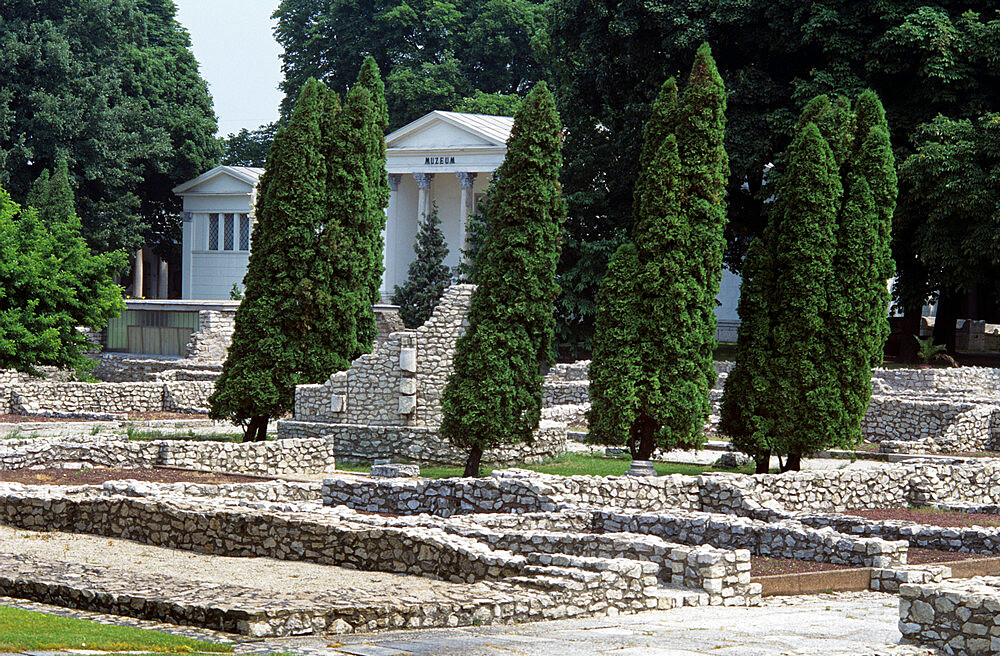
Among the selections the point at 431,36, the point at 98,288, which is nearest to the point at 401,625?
the point at 98,288

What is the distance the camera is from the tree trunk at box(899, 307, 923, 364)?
48094 mm

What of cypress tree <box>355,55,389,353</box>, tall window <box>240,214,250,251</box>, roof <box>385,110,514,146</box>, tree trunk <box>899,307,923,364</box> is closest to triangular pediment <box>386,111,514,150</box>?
roof <box>385,110,514,146</box>


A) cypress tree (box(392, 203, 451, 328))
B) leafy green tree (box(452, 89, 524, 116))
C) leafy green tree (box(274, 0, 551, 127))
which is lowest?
cypress tree (box(392, 203, 451, 328))

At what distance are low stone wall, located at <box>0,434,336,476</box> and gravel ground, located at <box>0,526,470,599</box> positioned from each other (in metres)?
8.10

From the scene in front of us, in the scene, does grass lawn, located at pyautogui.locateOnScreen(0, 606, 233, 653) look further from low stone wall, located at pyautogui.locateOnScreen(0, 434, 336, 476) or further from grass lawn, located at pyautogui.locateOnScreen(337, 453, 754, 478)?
grass lawn, located at pyautogui.locateOnScreen(337, 453, 754, 478)

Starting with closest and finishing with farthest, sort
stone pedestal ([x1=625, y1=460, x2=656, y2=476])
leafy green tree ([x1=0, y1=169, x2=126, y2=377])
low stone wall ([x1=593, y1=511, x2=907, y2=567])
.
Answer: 1. low stone wall ([x1=593, y1=511, x2=907, y2=567])
2. stone pedestal ([x1=625, y1=460, x2=656, y2=476])
3. leafy green tree ([x1=0, y1=169, x2=126, y2=377])

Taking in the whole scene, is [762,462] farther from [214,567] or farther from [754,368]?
[214,567]

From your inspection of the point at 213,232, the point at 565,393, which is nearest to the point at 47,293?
the point at 565,393

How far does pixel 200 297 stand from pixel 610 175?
98.1 feet

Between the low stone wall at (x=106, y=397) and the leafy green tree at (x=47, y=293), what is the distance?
2.25 m

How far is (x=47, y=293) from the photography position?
40875 millimetres

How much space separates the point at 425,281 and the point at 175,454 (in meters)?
28.6

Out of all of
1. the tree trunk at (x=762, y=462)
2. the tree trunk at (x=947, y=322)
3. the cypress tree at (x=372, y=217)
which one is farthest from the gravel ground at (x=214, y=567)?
the tree trunk at (x=947, y=322)

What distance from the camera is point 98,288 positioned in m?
42.8
